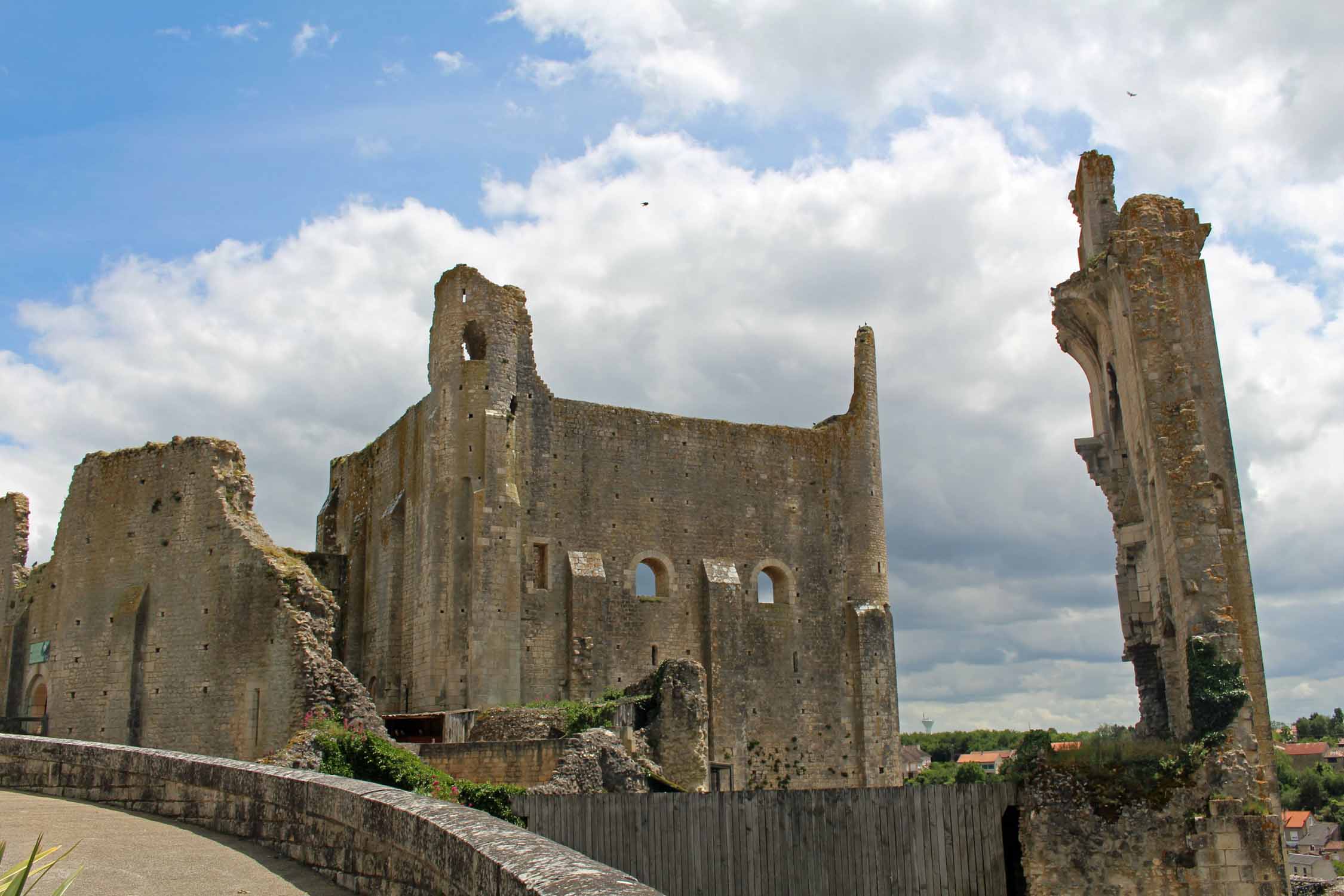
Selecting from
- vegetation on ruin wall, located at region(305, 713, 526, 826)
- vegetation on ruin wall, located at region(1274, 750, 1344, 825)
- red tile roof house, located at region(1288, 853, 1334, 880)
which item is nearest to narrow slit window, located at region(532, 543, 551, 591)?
vegetation on ruin wall, located at region(305, 713, 526, 826)

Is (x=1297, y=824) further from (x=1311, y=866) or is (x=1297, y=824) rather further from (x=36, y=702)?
(x=36, y=702)

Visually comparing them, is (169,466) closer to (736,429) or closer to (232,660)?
(232,660)

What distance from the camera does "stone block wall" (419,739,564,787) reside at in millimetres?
17531

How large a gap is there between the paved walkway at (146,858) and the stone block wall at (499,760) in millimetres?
9215

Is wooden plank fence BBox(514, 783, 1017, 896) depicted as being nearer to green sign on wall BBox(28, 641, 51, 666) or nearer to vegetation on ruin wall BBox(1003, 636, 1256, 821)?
vegetation on ruin wall BBox(1003, 636, 1256, 821)

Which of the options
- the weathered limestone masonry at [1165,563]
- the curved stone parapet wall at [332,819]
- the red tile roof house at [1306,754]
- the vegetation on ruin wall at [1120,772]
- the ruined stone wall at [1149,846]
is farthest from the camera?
the red tile roof house at [1306,754]

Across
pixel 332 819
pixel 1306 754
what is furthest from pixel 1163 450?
pixel 1306 754

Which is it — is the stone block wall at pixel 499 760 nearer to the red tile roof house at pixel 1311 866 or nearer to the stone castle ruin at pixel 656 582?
the stone castle ruin at pixel 656 582

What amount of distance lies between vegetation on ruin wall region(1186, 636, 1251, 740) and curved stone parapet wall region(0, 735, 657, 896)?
10.5 meters

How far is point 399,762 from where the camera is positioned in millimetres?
15047

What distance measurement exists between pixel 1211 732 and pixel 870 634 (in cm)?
1453

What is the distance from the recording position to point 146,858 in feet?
23.4

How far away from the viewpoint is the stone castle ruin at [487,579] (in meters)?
21.0

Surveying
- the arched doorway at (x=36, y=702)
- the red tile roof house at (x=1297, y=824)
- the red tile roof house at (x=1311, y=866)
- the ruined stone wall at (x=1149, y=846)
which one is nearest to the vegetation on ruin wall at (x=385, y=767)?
the ruined stone wall at (x=1149, y=846)
